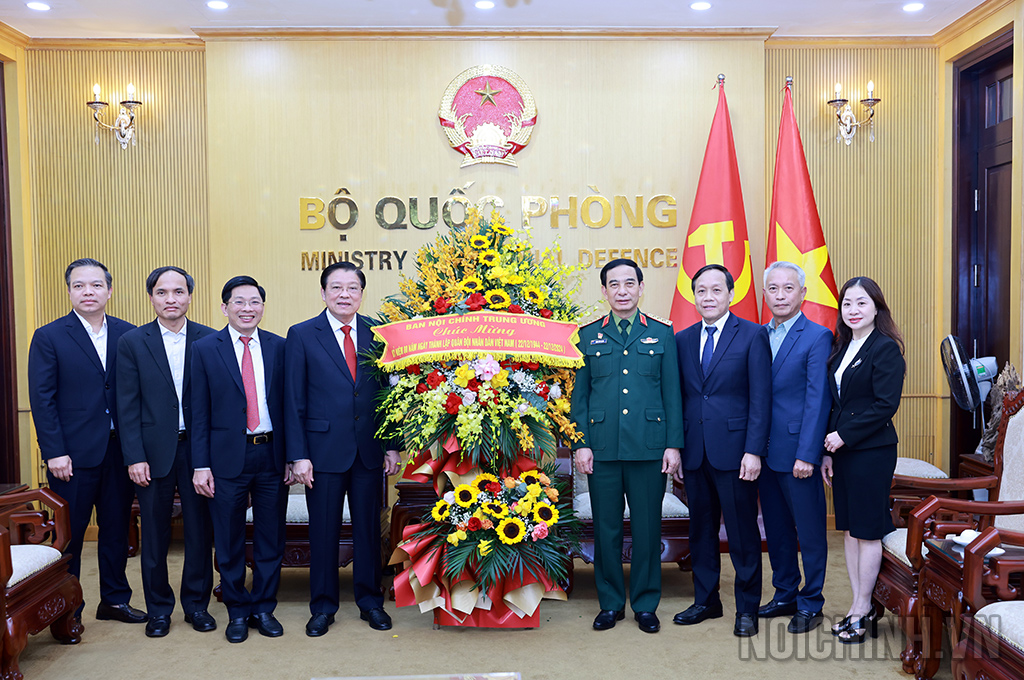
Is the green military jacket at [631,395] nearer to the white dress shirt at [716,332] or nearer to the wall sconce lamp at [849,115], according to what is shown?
the white dress shirt at [716,332]

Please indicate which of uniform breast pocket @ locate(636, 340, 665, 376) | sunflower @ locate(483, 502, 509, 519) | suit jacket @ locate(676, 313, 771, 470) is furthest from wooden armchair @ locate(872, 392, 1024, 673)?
sunflower @ locate(483, 502, 509, 519)

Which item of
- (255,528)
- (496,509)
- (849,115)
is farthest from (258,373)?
(849,115)

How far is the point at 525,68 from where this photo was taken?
5219 mm

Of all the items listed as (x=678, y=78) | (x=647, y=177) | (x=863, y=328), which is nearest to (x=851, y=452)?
(x=863, y=328)

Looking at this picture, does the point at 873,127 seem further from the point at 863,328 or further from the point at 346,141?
the point at 346,141

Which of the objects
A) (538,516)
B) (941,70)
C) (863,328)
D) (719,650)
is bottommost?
(719,650)

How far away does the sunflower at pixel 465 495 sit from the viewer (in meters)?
3.38

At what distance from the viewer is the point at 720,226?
5043mm

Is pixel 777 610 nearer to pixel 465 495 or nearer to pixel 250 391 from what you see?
pixel 465 495

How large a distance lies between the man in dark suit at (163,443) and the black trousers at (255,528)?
5.6 inches

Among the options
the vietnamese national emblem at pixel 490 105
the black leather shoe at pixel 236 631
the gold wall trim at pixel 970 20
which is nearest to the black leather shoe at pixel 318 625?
the black leather shoe at pixel 236 631

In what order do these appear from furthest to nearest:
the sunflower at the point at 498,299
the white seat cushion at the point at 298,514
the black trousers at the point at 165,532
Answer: the white seat cushion at the point at 298,514 → the black trousers at the point at 165,532 → the sunflower at the point at 498,299

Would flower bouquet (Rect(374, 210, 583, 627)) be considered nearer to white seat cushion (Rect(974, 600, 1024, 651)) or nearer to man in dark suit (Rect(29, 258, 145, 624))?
man in dark suit (Rect(29, 258, 145, 624))

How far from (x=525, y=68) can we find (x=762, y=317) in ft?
7.27
